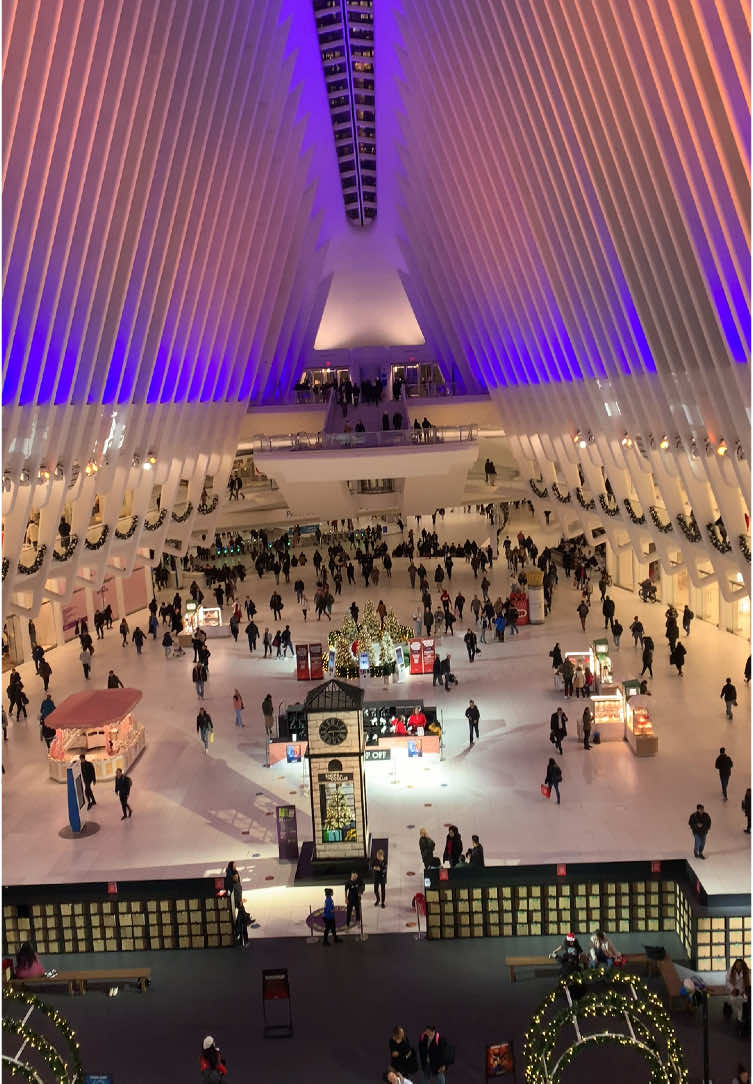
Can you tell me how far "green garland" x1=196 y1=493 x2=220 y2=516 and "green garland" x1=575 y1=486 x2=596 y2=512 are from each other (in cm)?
1355

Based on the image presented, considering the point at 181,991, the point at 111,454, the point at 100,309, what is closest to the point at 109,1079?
the point at 181,991

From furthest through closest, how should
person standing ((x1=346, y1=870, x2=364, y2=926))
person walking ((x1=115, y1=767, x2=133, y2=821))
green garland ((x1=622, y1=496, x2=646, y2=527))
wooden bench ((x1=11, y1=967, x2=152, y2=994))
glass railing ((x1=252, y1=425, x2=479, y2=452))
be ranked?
glass railing ((x1=252, y1=425, x2=479, y2=452)) → green garland ((x1=622, y1=496, x2=646, y2=527)) → person walking ((x1=115, y1=767, x2=133, y2=821)) → person standing ((x1=346, y1=870, x2=364, y2=926)) → wooden bench ((x1=11, y1=967, x2=152, y2=994))

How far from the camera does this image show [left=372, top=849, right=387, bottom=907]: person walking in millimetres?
16469

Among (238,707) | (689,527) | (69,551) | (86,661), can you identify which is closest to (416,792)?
(238,707)

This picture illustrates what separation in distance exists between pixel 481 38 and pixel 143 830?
20685 mm

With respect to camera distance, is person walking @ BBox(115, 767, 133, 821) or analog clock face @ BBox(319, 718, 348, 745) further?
person walking @ BBox(115, 767, 133, 821)

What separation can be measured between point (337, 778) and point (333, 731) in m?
0.78

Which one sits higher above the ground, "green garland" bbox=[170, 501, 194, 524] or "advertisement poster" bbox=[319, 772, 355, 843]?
"green garland" bbox=[170, 501, 194, 524]

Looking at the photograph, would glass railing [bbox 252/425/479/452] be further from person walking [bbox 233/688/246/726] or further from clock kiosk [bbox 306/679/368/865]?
clock kiosk [bbox 306/679/368/865]

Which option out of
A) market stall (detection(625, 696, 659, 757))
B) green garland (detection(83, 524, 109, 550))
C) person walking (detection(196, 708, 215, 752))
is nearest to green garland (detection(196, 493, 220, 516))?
green garland (detection(83, 524, 109, 550))

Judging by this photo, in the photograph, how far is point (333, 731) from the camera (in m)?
17.6

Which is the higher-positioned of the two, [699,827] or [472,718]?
[472,718]

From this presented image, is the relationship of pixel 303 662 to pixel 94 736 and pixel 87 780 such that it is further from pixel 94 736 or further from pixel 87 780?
pixel 87 780

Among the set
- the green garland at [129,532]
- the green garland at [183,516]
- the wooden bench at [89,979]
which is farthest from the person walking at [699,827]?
the green garland at [183,516]
